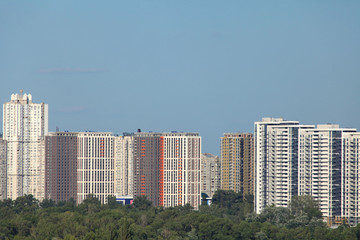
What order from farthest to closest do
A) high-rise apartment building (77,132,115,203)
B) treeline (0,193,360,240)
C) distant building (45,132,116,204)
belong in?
1. high-rise apartment building (77,132,115,203)
2. distant building (45,132,116,204)
3. treeline (0,193,360,240)

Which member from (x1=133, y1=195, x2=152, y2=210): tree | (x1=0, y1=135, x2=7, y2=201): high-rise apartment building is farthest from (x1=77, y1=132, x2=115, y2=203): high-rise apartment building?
(x1=0, y1=135, x2=7, y2=201): high-rise apartment building

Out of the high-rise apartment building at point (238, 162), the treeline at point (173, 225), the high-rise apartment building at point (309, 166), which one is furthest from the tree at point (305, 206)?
the high-rise apartment building at point (238, 162)

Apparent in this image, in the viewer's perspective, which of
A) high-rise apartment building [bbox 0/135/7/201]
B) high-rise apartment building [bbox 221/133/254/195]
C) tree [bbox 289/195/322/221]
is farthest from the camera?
high-rise apartment building [bbox 221/133/254/195]

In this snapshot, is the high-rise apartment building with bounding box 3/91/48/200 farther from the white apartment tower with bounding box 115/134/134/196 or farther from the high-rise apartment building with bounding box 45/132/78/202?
the white apartment tower with bounding box 115/134/134/196

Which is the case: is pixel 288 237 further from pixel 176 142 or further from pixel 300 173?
pixel 176 142

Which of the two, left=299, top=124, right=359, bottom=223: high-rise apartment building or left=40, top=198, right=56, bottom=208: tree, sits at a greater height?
left=299, top=124, right=359, bottom=223: high-rise apartment building

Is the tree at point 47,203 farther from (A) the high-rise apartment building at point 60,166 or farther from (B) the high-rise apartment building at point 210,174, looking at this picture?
(B) the high-rise apartment building at point 210,174

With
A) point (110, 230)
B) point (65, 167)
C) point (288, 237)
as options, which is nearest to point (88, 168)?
point (65, 167)
